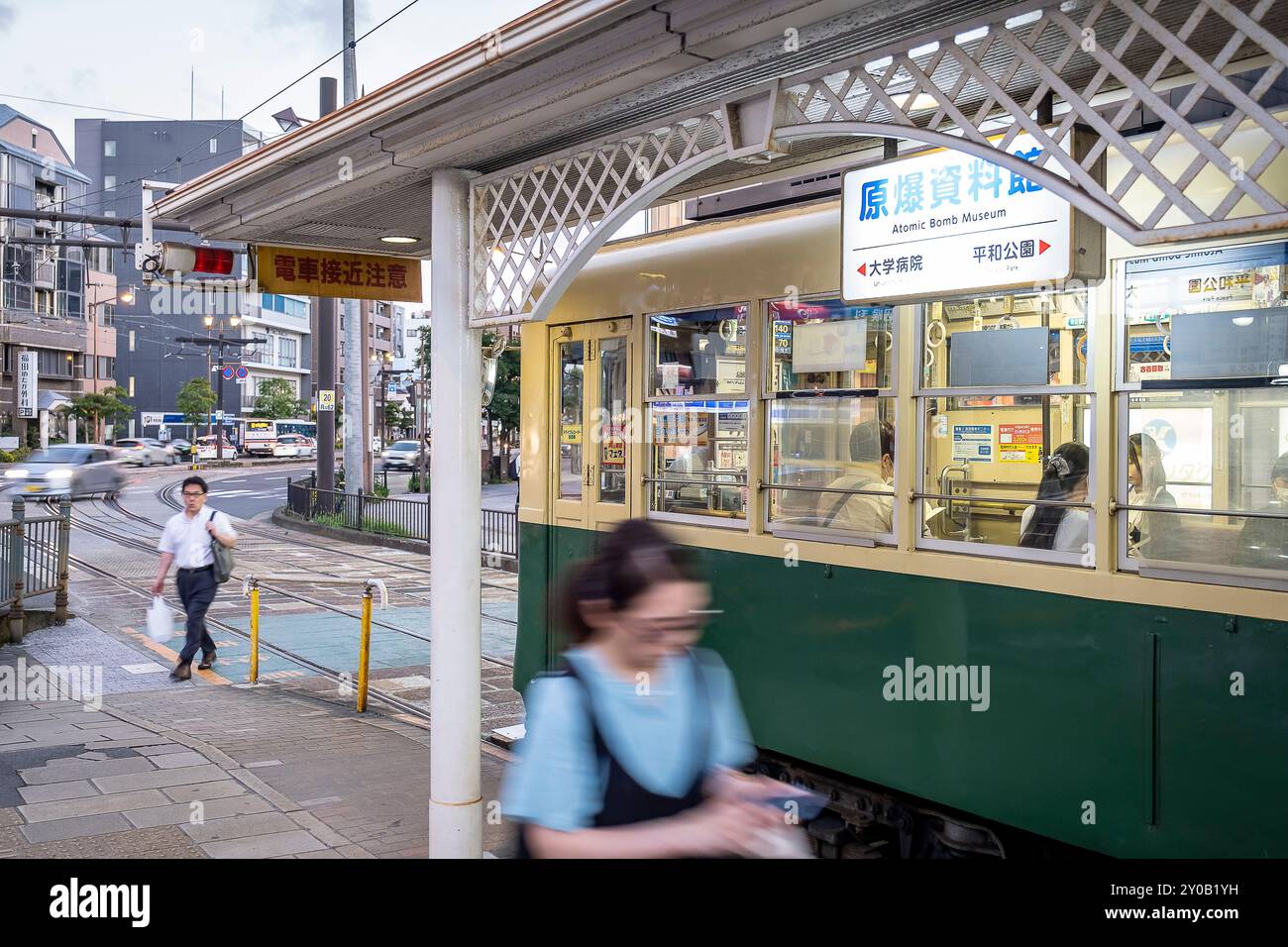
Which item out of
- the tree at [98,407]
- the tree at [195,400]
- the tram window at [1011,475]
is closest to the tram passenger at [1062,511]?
the tram window at [1011,475]

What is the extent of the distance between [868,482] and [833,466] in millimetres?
228

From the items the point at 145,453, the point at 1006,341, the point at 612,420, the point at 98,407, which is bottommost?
the point at 145,453

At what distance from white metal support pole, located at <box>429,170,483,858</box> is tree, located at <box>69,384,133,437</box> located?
56309mm

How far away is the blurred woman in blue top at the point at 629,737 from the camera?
2275 millimetres

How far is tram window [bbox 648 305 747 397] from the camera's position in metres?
5.98

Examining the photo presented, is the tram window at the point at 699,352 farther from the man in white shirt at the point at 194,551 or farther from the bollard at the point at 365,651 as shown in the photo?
the man in white shirt at the point at 194,551

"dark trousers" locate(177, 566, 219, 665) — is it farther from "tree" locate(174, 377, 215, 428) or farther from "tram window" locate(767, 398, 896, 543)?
"tree" locate(174, 377, 215, 428)

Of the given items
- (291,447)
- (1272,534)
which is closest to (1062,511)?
(1272,534)

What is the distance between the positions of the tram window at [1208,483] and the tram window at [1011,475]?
0.60 feet

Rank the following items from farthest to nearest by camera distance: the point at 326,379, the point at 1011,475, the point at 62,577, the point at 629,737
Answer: the point at 326,379 → the point at 62,577 → the point at 1011,475 → the point at 629,737

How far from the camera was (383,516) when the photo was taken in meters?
22.7

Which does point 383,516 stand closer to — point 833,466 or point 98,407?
point 833,466

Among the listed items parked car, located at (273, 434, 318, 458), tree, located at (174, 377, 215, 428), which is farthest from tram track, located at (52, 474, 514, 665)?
parked car, located at (273, 434, 318, 458)

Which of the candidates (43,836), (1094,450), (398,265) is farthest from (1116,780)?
(398,265)
